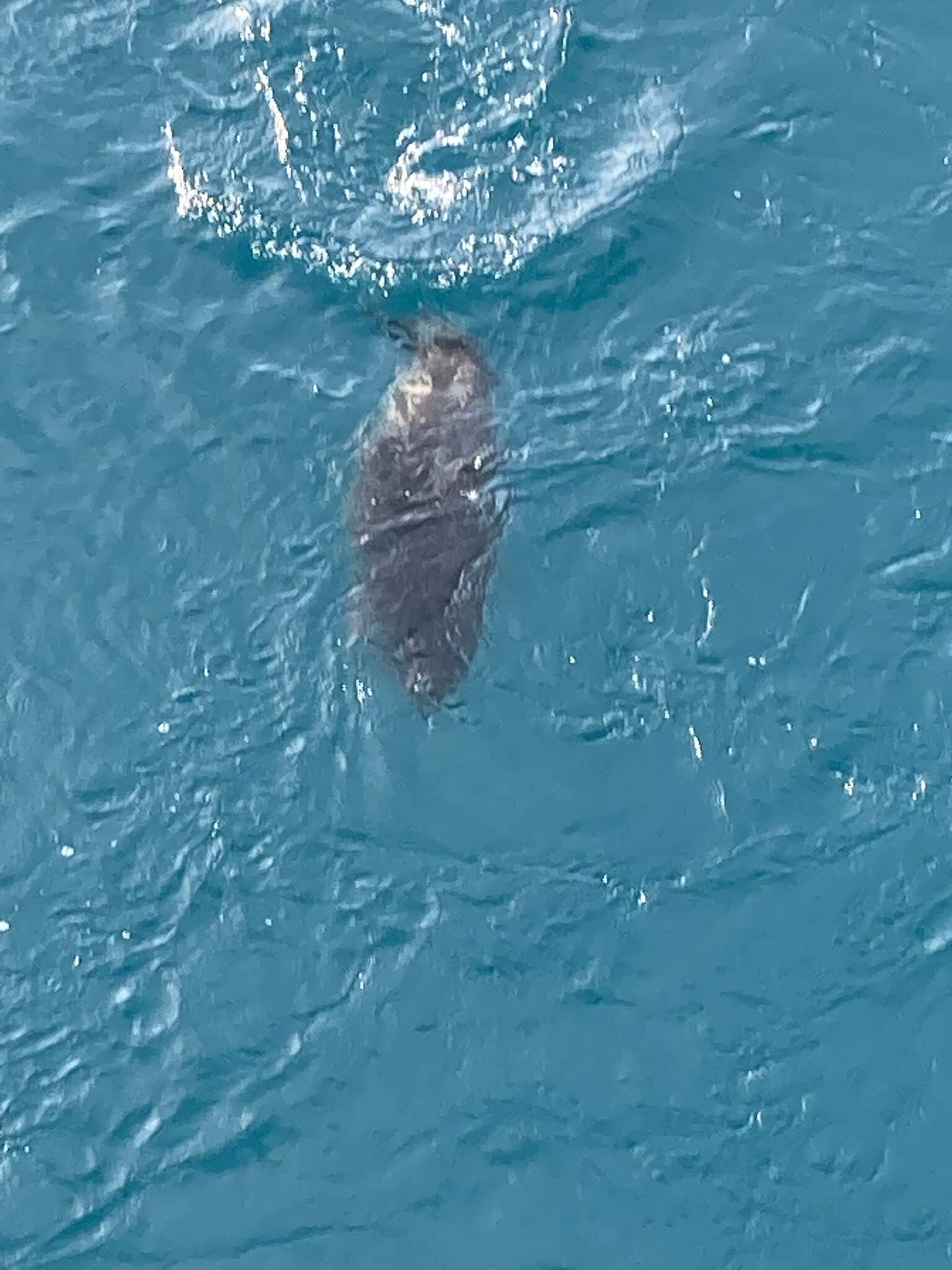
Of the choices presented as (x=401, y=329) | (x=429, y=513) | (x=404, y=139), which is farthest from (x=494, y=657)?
(x=404, y=139)

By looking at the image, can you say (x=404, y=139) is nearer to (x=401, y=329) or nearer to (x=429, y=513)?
(x=401, y=329)

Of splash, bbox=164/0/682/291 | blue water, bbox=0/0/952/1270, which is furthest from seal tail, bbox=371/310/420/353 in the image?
splash, bbox=164/0/682/291

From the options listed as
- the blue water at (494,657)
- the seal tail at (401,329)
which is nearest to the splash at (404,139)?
the blue water at (494,657)

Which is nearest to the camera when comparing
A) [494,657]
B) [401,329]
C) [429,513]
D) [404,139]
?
[494,657]

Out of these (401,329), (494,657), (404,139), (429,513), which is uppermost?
(404,139)

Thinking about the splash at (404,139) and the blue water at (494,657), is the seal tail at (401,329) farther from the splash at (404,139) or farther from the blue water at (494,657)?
the splash at (404,139)

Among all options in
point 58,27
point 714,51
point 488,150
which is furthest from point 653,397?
point 58,27

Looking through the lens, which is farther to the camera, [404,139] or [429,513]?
[404,139]
